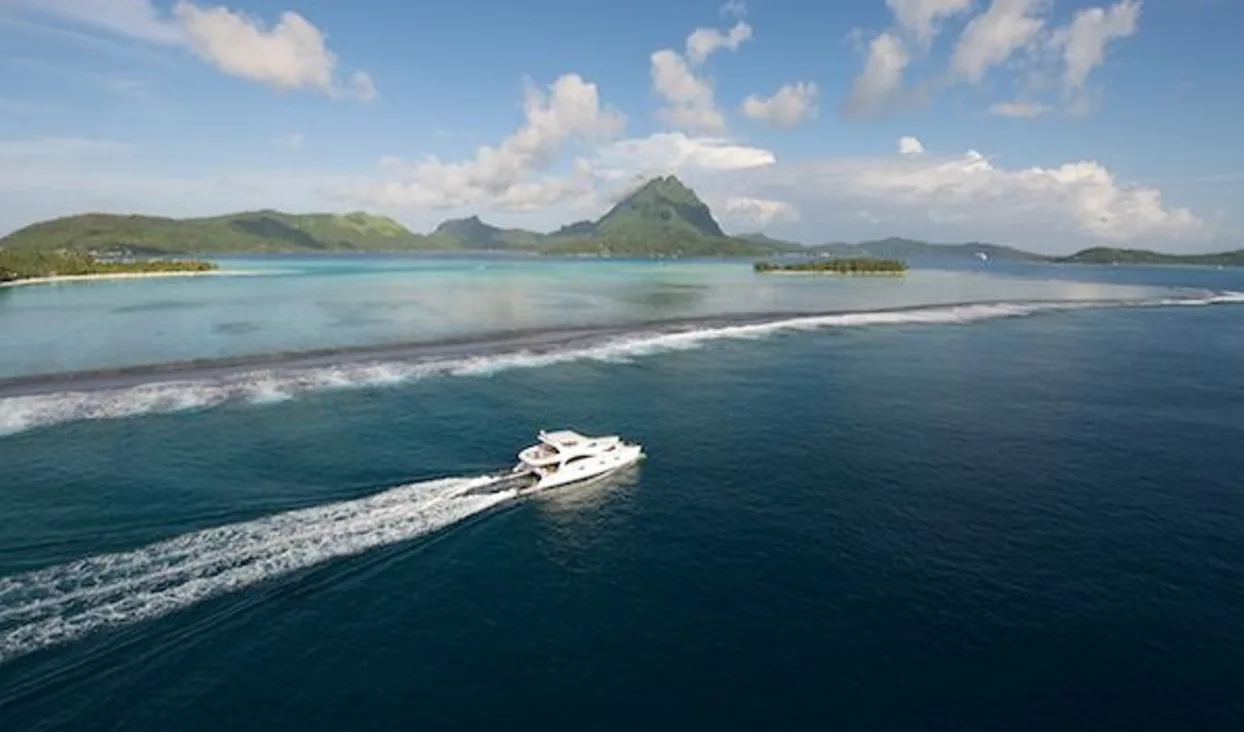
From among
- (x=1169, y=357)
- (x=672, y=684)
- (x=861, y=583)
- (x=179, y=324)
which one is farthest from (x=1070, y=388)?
(x=179, y=324)

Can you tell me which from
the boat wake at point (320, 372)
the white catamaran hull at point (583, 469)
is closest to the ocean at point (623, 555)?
the boat wake at point (320, 372)

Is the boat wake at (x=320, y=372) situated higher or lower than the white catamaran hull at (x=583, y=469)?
higher

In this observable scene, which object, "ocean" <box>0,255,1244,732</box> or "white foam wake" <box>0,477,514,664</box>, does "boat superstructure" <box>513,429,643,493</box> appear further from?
"white foam wake" <box>0,477,514,664</box>

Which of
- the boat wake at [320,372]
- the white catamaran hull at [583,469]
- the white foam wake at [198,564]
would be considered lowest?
the white foam wake at [198,564]

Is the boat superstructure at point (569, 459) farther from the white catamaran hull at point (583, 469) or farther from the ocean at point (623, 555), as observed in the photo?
the ocean at point (623, 555)

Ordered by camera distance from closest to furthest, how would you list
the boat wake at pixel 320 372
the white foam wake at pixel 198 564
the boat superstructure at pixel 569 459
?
the white foam wake at pixel 198 564
the boat superstructure at pixel 569 459
the boat wake at pixel 320 372

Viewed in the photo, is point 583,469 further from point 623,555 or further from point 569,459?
point 623,555

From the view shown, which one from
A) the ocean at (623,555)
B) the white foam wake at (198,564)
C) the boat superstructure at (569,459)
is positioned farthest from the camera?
the boat superstructure at (569,459)

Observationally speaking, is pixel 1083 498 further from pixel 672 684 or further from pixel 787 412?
pixel 672 684
